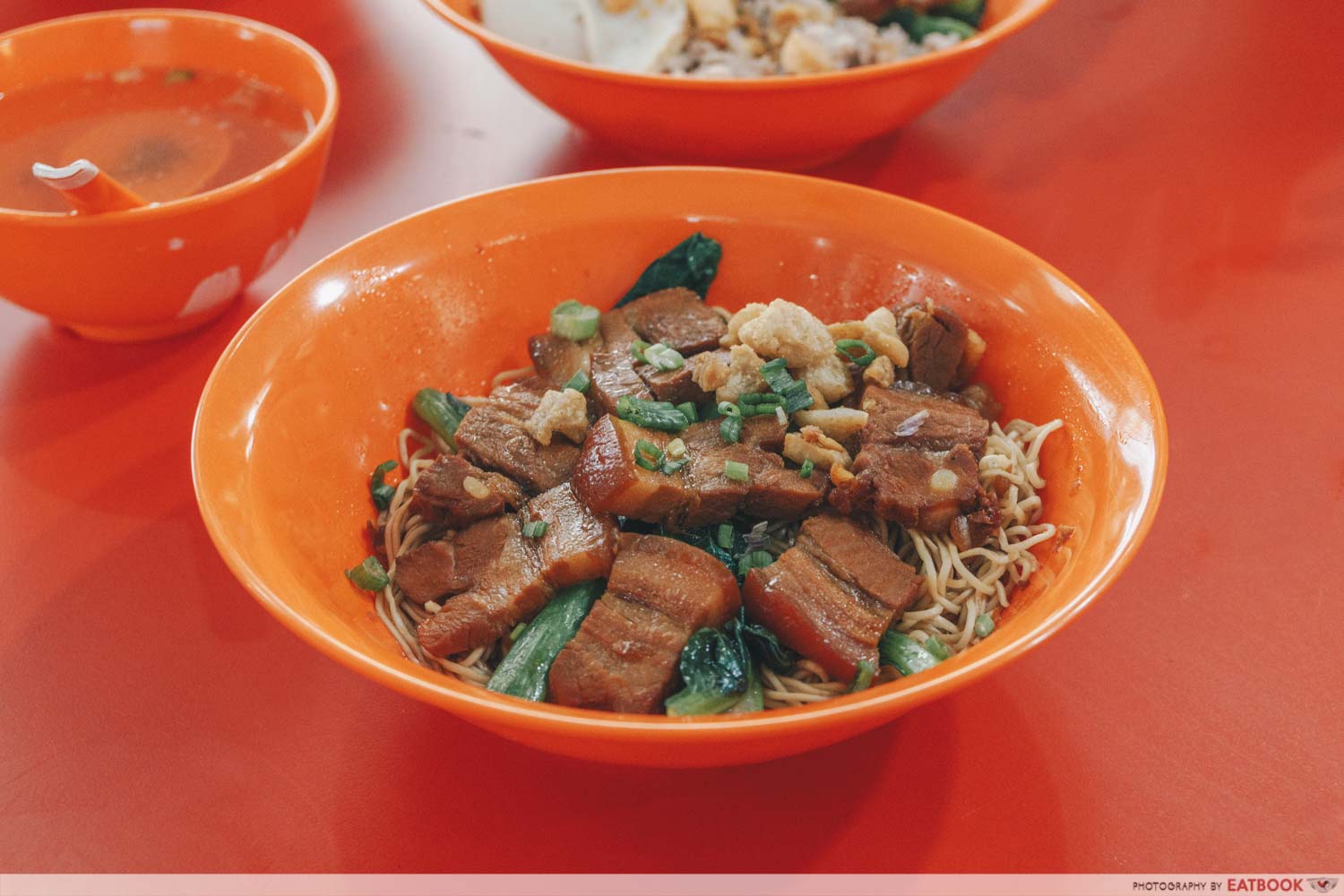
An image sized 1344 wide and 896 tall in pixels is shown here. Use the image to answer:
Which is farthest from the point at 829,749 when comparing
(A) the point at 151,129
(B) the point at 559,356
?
(A) the point at 151,129

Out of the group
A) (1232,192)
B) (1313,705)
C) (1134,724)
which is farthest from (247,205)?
(1232,192)

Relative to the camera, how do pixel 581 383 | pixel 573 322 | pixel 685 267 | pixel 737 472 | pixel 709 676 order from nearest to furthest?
1. pixel 709 676
2. pixel 737 472
3. pixel 581 383
4. pixel 573 322
5. pixel 685 267

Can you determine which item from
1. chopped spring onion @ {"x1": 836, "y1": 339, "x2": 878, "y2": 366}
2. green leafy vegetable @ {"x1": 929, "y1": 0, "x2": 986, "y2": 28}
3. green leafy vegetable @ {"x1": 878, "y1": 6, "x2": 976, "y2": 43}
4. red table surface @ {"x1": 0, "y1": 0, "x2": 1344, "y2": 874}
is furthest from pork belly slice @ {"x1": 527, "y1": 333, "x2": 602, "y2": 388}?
green leafy vegetable @ {"x1": 929, "y1": 0, "x2": 986, "y2": 28}

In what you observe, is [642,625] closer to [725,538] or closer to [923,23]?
[725,538]

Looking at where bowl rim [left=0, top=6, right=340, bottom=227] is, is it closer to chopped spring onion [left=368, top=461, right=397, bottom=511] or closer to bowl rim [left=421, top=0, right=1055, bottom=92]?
bowl rim [left=421, top=0, right=1055, bottom=92]

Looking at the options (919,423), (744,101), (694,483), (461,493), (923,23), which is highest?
(923,23)

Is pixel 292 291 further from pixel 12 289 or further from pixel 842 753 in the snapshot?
pixel 842 753
